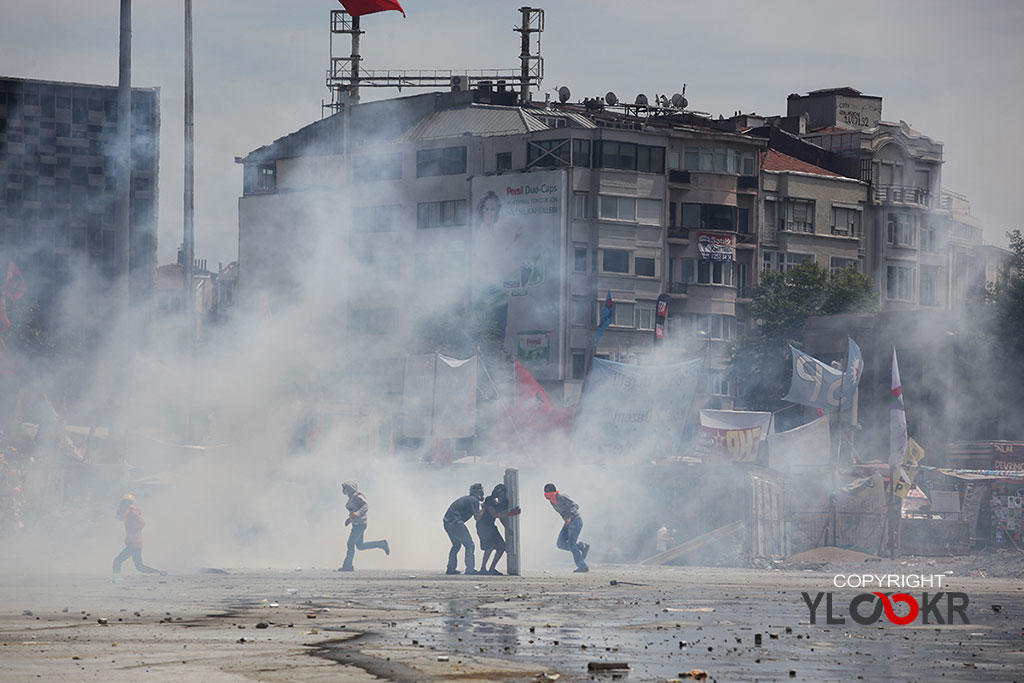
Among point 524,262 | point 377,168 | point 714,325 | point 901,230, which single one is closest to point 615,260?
point 524,262

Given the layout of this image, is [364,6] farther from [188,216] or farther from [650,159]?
[650,159]

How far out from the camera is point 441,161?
79.4 meters

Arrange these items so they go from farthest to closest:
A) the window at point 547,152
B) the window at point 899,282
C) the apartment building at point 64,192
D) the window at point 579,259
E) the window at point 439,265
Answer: the window at point 899,282 < the window at point 547,152 < the window at point 579,259 < the window at point 439,265 < the apartment building at point 64,192

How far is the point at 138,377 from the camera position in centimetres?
3597

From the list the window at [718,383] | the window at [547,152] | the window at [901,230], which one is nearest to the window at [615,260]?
the window at [547,152]

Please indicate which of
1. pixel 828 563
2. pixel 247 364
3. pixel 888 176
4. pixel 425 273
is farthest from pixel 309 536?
pixel 888 176

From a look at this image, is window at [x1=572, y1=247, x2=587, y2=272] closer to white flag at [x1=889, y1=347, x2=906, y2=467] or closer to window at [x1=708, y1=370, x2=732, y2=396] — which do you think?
window at [x1=708, y1=370, x2=732, y2=396]

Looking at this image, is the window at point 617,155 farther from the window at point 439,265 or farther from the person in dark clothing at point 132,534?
the person in dark clothing at point 132,534

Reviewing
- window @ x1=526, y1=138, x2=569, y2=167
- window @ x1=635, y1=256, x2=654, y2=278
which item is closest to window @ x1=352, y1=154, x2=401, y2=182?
window @ x1=526, y1=138, x2=569, y2=167

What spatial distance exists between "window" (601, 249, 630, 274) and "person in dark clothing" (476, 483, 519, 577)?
4960cm

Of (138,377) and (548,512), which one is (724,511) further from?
(138,377)

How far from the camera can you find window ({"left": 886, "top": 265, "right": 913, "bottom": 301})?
292 feet

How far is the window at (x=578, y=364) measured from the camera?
73150 millimetres

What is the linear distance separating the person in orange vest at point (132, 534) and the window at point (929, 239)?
73023 millimetres
